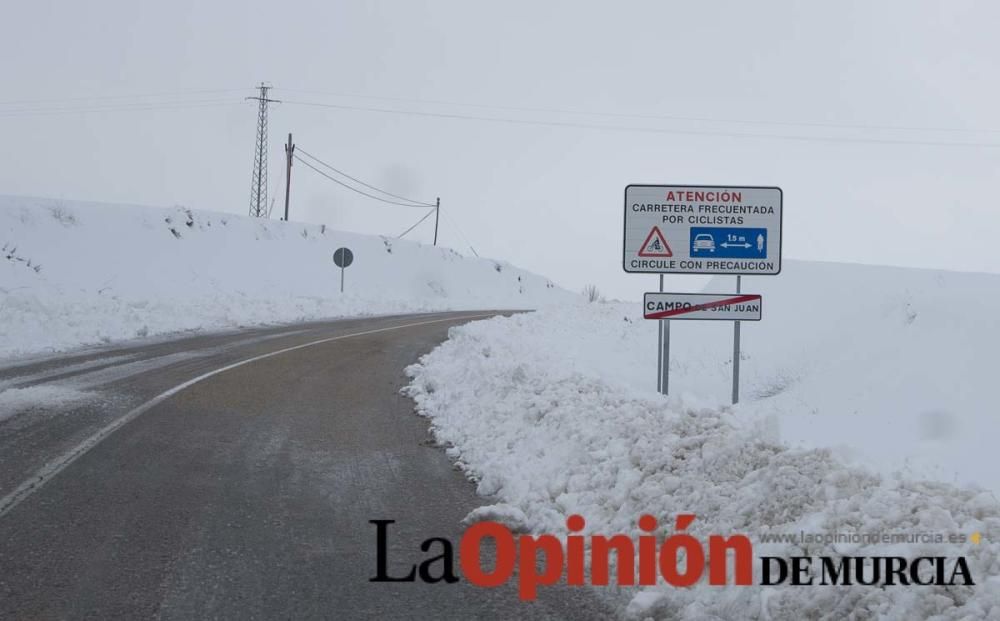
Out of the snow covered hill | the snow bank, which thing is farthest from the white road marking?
the snow covered hill

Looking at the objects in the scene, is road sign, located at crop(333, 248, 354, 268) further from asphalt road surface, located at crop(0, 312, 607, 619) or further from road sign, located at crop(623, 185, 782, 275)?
road sign, located at crop(623, 185, 782, 275)

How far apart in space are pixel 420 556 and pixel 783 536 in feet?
7.36

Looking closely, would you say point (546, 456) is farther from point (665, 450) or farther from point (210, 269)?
point (210, 269)

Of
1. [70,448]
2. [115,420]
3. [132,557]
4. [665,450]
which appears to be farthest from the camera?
[115,420]

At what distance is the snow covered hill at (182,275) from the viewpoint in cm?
1888

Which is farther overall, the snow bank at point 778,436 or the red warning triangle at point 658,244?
the red warning triangle at point 658,244

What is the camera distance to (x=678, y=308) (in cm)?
1034

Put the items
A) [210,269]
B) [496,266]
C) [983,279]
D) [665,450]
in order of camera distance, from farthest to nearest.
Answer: [496,266] < [210,269] < [983,279] < [665,450]

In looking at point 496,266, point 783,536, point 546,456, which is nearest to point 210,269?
point 496,266

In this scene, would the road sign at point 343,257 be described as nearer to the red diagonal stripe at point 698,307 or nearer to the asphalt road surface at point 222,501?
the asphalt road surface at point 222,501

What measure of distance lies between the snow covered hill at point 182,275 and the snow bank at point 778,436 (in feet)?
29.2

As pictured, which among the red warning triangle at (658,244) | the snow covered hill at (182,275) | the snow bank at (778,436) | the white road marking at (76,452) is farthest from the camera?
A: the snow covered hill at (182,275)

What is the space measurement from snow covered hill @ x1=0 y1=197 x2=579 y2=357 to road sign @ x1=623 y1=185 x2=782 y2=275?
1205 cm

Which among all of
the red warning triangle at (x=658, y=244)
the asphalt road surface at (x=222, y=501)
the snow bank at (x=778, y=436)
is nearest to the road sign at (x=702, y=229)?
the red warning triangle at (x=658, y=244)
